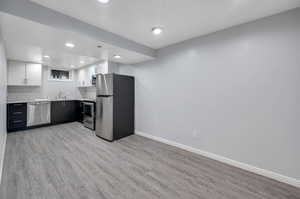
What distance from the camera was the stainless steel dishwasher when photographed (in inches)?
178

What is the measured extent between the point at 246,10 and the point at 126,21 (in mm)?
1829

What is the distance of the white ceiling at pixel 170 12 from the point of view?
6.01 feet

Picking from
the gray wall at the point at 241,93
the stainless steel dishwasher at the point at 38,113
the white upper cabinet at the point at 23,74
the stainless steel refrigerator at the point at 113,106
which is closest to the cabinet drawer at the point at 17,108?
the stainless steel dishwasher at the point at 38,113

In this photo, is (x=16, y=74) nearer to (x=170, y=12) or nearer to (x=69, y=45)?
(x=69, y=45)

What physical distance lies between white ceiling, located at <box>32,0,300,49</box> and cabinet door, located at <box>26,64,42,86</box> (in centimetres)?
401

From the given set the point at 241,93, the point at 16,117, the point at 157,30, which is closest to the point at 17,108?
the point at 16,117

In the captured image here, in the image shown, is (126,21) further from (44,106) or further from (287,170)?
(44,106)

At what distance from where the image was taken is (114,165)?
247 cm

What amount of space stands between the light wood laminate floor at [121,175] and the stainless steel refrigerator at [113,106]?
0.60 metres

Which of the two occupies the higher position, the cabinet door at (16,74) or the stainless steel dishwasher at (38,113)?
the cabinet door at (16,74)

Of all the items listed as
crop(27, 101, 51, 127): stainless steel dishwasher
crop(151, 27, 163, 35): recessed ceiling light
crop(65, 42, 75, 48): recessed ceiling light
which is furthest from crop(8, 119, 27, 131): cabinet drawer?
crop(151, 27, 163, 35): recessed ceiling light

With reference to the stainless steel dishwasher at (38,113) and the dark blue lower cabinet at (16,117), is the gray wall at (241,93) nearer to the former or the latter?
the stainless steel dishwasher at (38,113)

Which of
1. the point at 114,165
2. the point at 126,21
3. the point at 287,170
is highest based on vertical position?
the point at 126,21

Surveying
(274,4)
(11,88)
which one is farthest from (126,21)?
(11,88)
